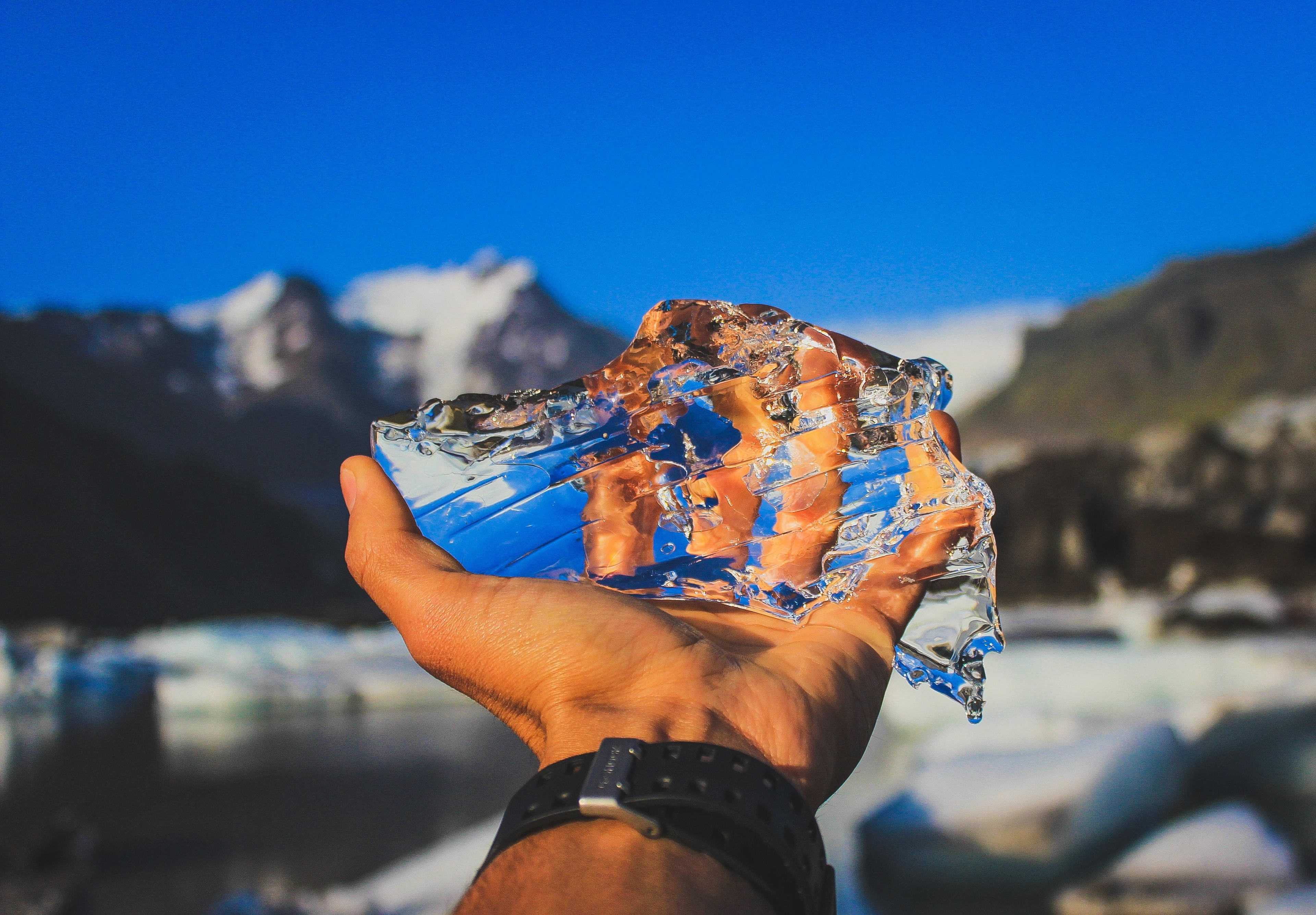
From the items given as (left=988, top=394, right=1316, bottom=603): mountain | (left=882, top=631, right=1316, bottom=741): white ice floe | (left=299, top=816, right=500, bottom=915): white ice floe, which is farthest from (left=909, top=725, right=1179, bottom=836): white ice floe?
(left=988, top=394, right=1316, bottom=603): mountain

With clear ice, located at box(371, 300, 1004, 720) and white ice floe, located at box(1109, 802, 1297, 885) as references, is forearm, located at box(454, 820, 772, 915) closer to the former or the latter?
clear ice, located at box(371, 300, 1004, 720)

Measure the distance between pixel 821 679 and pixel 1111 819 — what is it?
4130mm

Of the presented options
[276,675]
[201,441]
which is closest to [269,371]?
[201,441]

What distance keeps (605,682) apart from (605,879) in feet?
1.03

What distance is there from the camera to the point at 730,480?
173 cm

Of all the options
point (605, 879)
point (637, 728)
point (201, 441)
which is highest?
point (201, 441)

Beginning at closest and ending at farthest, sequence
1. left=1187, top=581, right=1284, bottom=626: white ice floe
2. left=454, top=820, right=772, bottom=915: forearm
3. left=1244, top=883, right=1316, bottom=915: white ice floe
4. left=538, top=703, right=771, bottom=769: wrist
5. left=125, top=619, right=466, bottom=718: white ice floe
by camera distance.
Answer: left=454, top=820, right=772, bottom=915: forearm → left=538, top=703, right=771, bottom=769: wrist → left=1244, top=883, right=1316, bottom=915: white ice floe → left=125, top=619, right=466, bottom=718: white ice floe → left=1187, top=581, right=1284, bottom=626: white ice floe

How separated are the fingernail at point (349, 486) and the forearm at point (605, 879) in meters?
0.69

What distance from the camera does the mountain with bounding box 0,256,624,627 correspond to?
24422 millimetres

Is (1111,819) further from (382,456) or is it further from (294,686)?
(294,686)

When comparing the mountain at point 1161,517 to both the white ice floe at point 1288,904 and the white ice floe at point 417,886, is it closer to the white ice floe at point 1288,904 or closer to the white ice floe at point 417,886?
the white ice floe at point 1288,904

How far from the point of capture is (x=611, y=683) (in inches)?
45.8

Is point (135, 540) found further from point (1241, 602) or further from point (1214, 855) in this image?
point (1214, 855)

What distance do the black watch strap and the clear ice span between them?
0.62 meters
